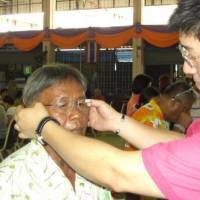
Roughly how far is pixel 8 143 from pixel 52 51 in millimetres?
6511

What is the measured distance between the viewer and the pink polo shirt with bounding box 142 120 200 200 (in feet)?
3.62

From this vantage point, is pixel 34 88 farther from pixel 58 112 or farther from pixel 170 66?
pixel 170 66

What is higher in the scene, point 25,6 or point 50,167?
point 25,6

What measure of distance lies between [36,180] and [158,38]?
826cm

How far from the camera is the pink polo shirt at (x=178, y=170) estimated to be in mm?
1103

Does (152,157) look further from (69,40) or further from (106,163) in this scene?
(69,40)

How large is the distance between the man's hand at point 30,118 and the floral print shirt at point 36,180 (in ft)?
0.44

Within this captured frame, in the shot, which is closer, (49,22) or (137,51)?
(137,51)

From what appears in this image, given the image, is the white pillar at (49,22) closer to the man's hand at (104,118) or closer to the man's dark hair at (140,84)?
the man's dark hair at (140,84)

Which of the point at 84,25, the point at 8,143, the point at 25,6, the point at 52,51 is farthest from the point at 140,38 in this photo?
the point at 8,143

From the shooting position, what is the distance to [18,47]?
10.9 m

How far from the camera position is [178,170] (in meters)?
1.11

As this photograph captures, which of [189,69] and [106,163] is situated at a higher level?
[189,69]

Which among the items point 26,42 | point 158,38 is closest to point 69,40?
point 26,42
